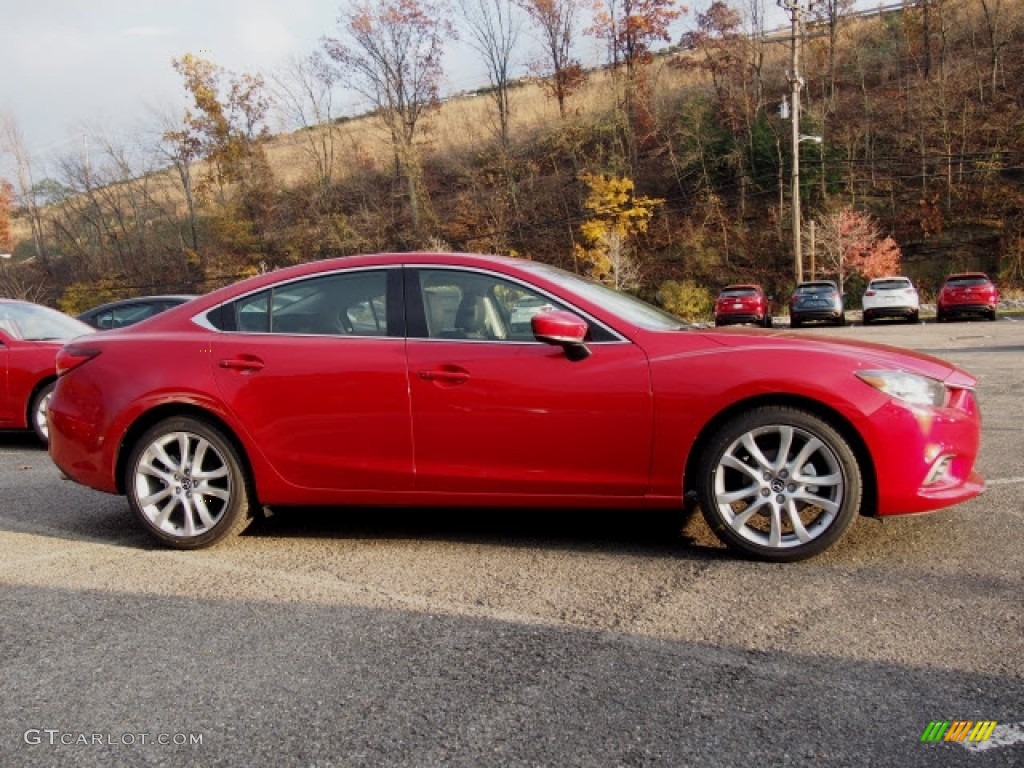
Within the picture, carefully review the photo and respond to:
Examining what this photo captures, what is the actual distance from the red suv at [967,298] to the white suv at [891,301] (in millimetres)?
769

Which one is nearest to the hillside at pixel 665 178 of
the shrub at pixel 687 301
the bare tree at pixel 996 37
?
the bare tree at pixel 996 37

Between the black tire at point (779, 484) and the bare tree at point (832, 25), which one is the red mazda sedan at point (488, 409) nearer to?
the black tire at point (779, 484)

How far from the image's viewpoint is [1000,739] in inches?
90.0

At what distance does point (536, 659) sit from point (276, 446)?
201cm

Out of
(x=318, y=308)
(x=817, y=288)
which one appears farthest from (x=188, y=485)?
(x=817, y=288)

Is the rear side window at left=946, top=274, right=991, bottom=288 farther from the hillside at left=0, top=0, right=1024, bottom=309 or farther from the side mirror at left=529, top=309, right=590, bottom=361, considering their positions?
the side mirror at left=529, top=309, right=590, bottom=361

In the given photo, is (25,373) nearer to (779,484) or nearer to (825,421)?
(779,484)

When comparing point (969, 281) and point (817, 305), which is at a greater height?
point (969, 281)

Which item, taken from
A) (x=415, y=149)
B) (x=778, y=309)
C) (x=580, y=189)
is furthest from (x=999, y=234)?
(x=415, y=149)

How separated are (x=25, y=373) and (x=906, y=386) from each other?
25.4 feet

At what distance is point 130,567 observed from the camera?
4.15 metres

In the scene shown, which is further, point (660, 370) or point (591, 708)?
point (660, 370)

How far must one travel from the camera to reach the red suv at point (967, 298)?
22938 millimetres

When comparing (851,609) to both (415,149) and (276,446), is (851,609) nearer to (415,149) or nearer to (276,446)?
(276,446)
